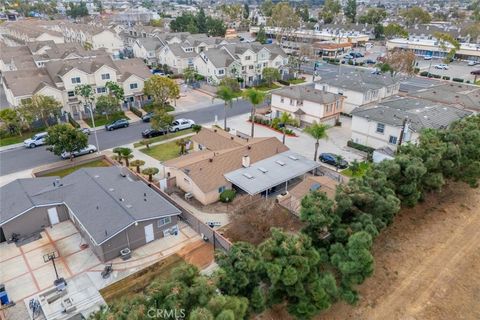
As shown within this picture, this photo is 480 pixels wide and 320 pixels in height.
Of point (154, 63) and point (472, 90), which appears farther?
point (154, 63)

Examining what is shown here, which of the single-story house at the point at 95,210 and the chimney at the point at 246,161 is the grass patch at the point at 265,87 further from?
the single-story house at the point at 95,210

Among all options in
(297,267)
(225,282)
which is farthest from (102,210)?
(297,267)

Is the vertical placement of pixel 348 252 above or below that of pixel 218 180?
above

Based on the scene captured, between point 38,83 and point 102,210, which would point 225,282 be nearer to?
point 102,210

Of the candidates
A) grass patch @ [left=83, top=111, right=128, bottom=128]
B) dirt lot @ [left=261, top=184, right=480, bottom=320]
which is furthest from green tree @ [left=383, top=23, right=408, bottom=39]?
dirt lot @ [left=261, top=184, right=480, bottom=320]

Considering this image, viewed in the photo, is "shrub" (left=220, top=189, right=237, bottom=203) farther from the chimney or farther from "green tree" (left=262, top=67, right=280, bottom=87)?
"green tree" (left=262, top=67, right=280, bottom=87)

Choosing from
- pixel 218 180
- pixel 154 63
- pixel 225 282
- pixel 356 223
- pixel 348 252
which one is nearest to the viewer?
pixel 225 282

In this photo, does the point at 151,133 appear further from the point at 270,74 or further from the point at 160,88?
the point at 270,74
